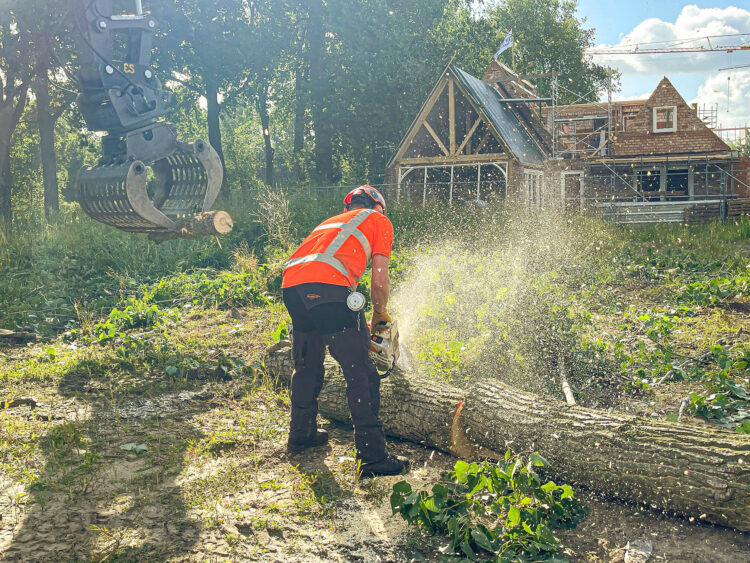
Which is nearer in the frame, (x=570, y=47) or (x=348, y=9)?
(x=348, y=9)

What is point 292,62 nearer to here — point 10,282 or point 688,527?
point 10,282

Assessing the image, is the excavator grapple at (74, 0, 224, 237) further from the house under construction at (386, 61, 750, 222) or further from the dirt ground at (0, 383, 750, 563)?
the house under construction at (386, 61, 750, 222)

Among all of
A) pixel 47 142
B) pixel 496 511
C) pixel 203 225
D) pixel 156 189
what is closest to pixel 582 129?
pixel 47 142

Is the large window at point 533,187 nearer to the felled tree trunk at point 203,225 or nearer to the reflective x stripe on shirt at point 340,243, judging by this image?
the felled tree trunk at point 203,225

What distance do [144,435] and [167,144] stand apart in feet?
10.1

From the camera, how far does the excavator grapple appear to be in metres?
6.34

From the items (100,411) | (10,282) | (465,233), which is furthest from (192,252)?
(100,411)

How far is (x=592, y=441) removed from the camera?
4.15m

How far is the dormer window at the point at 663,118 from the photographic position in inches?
1201

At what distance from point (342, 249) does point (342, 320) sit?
0.52 metres

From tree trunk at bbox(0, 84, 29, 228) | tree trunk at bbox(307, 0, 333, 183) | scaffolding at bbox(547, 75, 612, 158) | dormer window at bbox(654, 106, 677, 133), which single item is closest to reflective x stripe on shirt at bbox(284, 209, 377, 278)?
tree trunk at bbox(0, 84, 29, 228)

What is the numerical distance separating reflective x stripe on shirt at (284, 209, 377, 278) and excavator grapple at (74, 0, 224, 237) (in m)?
2.38

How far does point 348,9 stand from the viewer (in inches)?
1076

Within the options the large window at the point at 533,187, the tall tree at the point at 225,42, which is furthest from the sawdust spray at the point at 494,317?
the tall tree at the point at 225,42
